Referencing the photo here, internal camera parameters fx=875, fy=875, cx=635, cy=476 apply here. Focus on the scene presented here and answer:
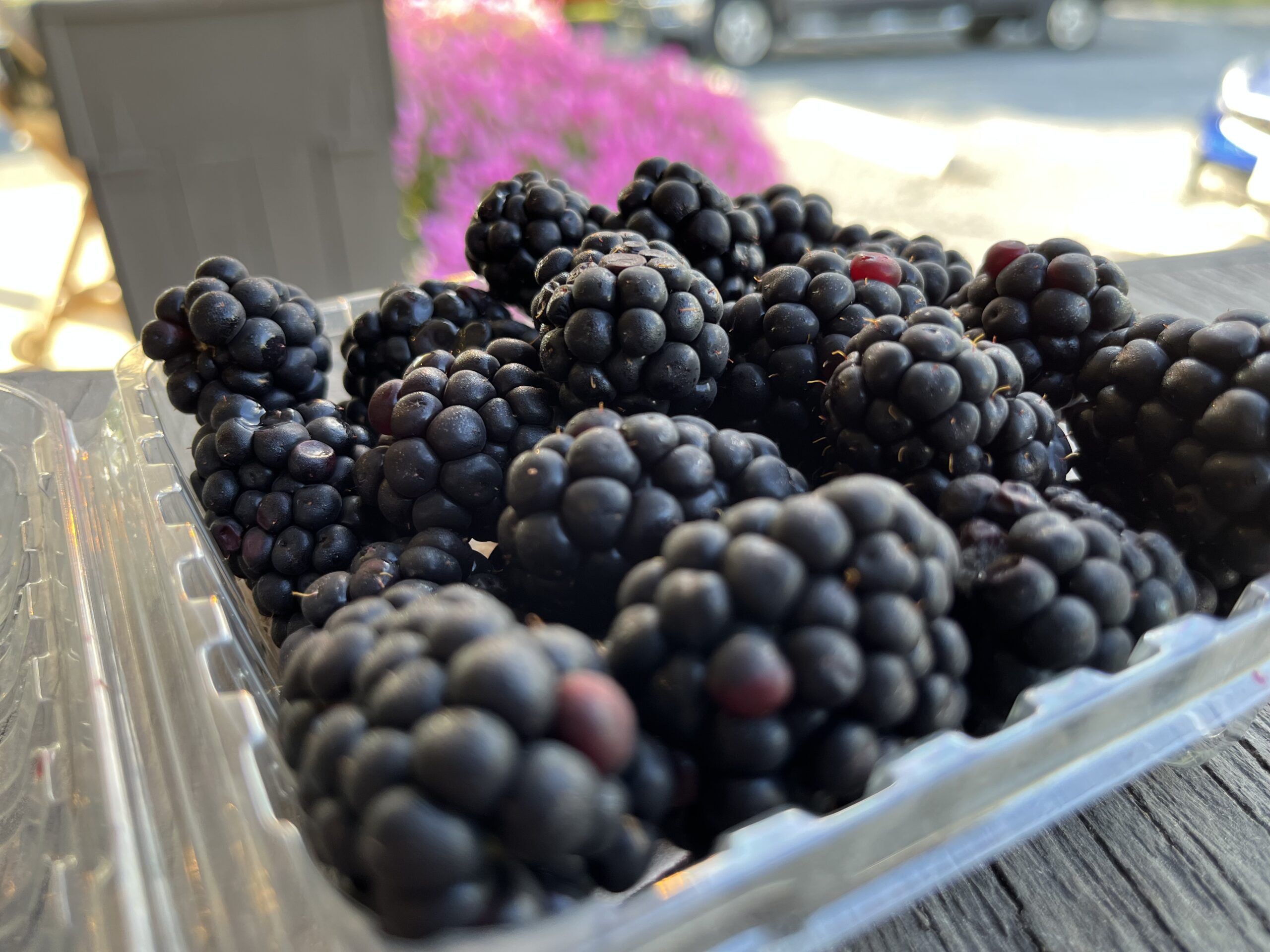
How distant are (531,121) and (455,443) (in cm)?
168

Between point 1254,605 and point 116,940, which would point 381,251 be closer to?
point 116,940

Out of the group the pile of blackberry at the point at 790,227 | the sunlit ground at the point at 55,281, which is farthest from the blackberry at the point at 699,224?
the sunlit ground at the point at 55,281

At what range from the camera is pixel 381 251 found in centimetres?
221

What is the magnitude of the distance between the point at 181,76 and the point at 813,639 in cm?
201

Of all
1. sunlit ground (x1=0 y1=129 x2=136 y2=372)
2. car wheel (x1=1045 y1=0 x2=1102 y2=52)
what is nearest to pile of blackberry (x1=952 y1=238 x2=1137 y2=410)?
sunlit ground (x1=0 y1=129 x2=136 y2=372)

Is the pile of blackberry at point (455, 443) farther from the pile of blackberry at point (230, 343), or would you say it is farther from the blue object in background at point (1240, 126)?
the blue object in background at point (1240, 126)

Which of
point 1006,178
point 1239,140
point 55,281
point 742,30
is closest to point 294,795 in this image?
point 55,281

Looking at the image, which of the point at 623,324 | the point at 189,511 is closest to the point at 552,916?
the point at 623,324

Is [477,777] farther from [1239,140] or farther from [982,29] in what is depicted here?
[982,29]

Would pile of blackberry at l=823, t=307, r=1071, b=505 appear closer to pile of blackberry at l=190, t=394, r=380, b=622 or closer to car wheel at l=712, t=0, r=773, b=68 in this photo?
pile of blackberry at l=190, t=394, r=380, b=622

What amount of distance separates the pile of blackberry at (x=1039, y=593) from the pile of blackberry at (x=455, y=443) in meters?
0.37

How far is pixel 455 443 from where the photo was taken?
0.73m

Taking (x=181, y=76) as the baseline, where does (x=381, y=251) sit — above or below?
below

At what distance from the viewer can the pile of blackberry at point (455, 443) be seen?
2.41 ft
